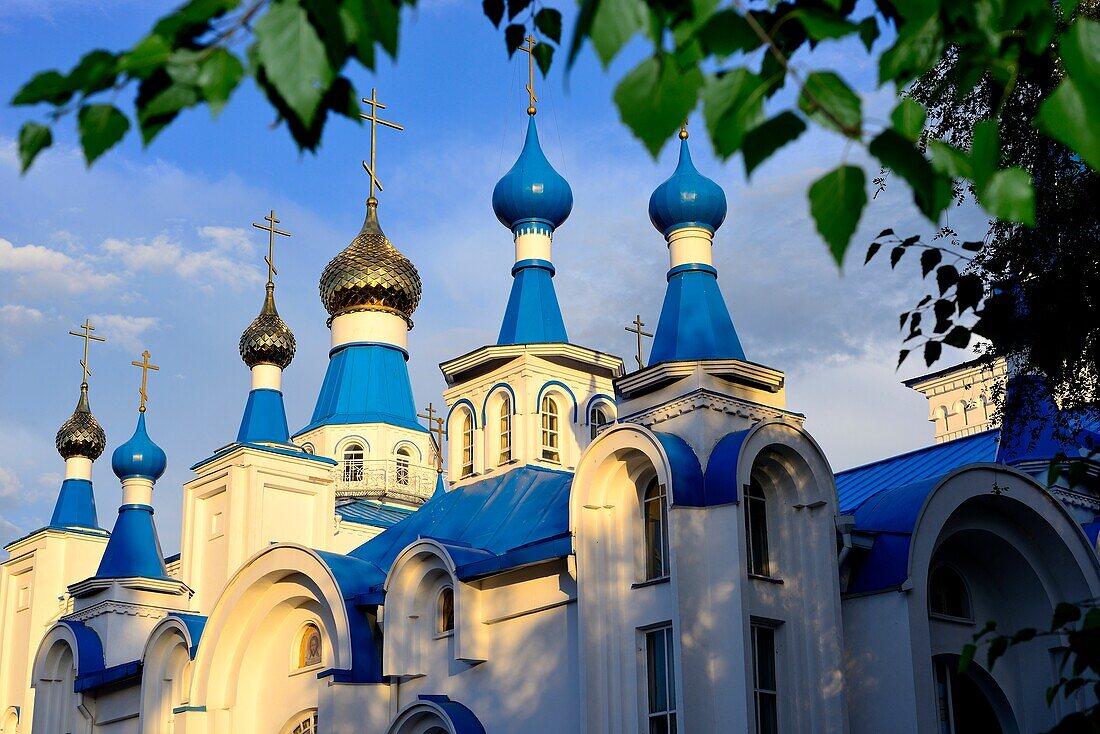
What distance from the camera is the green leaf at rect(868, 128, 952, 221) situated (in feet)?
8.59

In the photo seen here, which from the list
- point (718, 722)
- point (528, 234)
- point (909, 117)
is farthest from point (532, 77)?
point (909, 117)

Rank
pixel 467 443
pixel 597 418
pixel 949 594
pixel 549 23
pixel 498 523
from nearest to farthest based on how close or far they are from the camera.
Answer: pixel 549 23, pixel 949 594, pixel 498 523, pixel 597 418, pixel 467 443

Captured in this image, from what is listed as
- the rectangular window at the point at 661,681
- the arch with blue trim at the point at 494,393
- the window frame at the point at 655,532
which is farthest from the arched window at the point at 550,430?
the rectangular window at the point at 661,681

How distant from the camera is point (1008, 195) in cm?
278

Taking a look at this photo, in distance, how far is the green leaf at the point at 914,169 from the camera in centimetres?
262

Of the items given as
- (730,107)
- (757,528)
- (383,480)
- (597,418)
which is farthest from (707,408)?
(383,480)

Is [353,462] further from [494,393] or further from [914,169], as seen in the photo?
[914,169]

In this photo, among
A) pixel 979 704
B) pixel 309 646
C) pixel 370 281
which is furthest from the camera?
pixel 370 281

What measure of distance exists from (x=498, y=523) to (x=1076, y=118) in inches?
574

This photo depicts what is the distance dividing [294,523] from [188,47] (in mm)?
20165

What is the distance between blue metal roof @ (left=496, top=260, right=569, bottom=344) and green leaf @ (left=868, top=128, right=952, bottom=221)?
16223 mm

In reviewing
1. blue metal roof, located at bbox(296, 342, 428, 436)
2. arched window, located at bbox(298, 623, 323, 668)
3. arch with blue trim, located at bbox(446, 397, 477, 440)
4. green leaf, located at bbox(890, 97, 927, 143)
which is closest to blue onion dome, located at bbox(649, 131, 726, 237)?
arch with blue trim, located at bbox(446, 397, 477, 440)

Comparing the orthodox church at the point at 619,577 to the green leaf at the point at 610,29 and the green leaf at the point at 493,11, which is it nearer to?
the green leaf at the point at 493,11

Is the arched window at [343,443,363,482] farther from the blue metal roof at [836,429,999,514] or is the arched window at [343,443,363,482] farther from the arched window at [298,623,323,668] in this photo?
the blue metal roof at [836,429,999,514]
